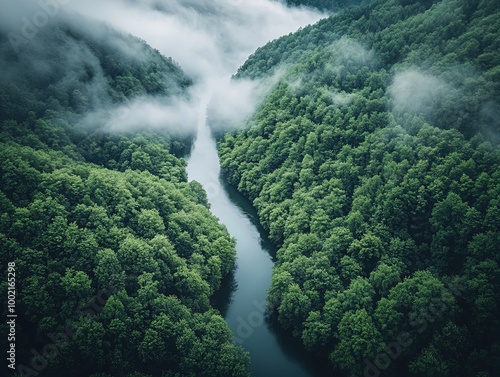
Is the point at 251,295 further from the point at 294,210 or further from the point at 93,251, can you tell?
the point at 93,251

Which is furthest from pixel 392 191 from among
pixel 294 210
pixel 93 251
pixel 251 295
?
pixel 93 251

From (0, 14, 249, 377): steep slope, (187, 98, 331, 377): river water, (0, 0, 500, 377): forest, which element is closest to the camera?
(0, 14, 249, 377): steep slope

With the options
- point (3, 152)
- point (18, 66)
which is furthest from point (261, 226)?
→ point (18, 66)

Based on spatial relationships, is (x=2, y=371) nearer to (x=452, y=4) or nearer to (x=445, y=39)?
(x=445, y=39)

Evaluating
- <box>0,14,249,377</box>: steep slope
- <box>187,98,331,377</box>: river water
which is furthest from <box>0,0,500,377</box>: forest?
<box>187,98,331,377</box>: river water

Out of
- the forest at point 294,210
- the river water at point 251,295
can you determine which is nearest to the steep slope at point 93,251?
the forest at point 294,210

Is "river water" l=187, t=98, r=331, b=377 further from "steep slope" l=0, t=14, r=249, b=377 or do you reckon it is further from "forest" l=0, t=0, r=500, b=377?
"steep slope" l=0, t=14, r=249, b=377

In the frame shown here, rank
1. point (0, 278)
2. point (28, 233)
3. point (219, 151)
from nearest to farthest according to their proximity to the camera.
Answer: point (0, 278) < point (28, 233) < point (219, 151)
